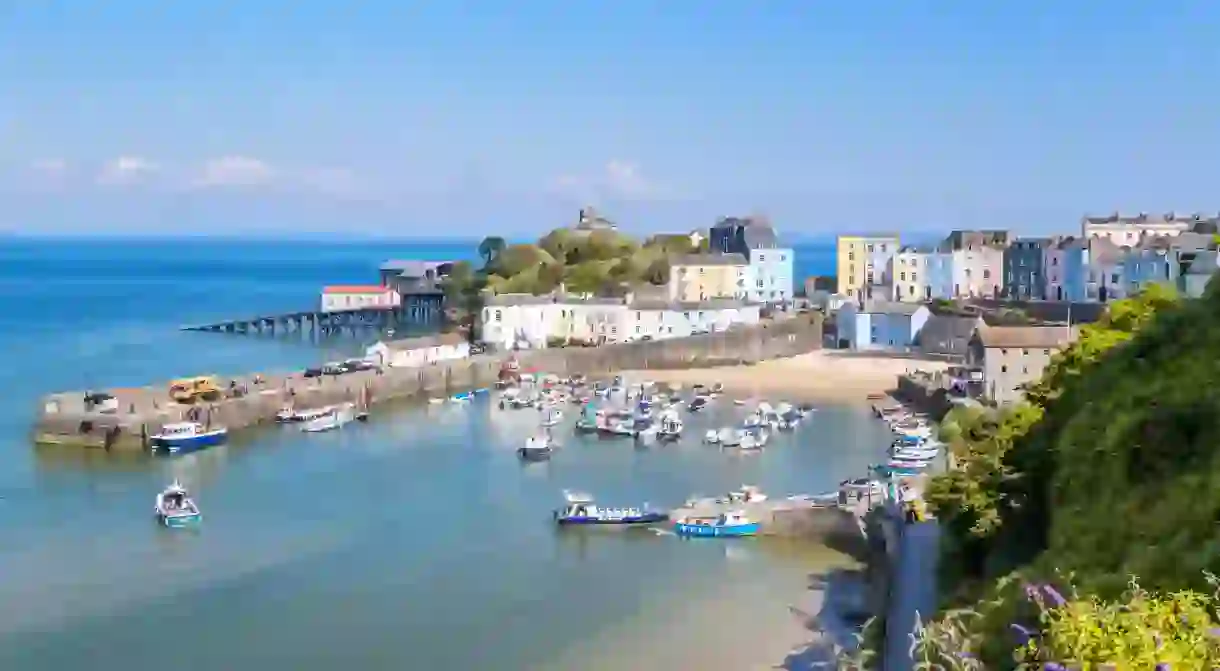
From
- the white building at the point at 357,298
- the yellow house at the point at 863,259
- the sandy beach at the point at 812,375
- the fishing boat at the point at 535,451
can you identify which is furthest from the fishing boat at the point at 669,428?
the white building at the point at 357,298

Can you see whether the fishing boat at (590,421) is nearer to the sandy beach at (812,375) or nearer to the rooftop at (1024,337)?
the sandy beach at (812,375)

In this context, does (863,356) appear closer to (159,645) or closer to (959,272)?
(959,272)

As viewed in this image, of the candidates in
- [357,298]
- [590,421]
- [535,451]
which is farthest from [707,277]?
[535,451]

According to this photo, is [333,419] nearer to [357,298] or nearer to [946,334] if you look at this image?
[946,334]

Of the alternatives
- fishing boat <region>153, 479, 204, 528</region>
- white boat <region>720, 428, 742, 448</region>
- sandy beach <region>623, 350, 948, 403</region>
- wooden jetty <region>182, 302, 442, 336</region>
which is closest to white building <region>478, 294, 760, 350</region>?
sandy beach <region>623, 350, 948, 403</region>

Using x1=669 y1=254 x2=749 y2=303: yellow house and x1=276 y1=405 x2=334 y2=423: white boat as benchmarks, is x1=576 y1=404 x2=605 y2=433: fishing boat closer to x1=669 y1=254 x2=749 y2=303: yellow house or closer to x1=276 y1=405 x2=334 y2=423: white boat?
x1=276 y1=405 x2=334 y2=423: white boat

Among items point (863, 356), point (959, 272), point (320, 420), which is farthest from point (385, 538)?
point (959, 272)
